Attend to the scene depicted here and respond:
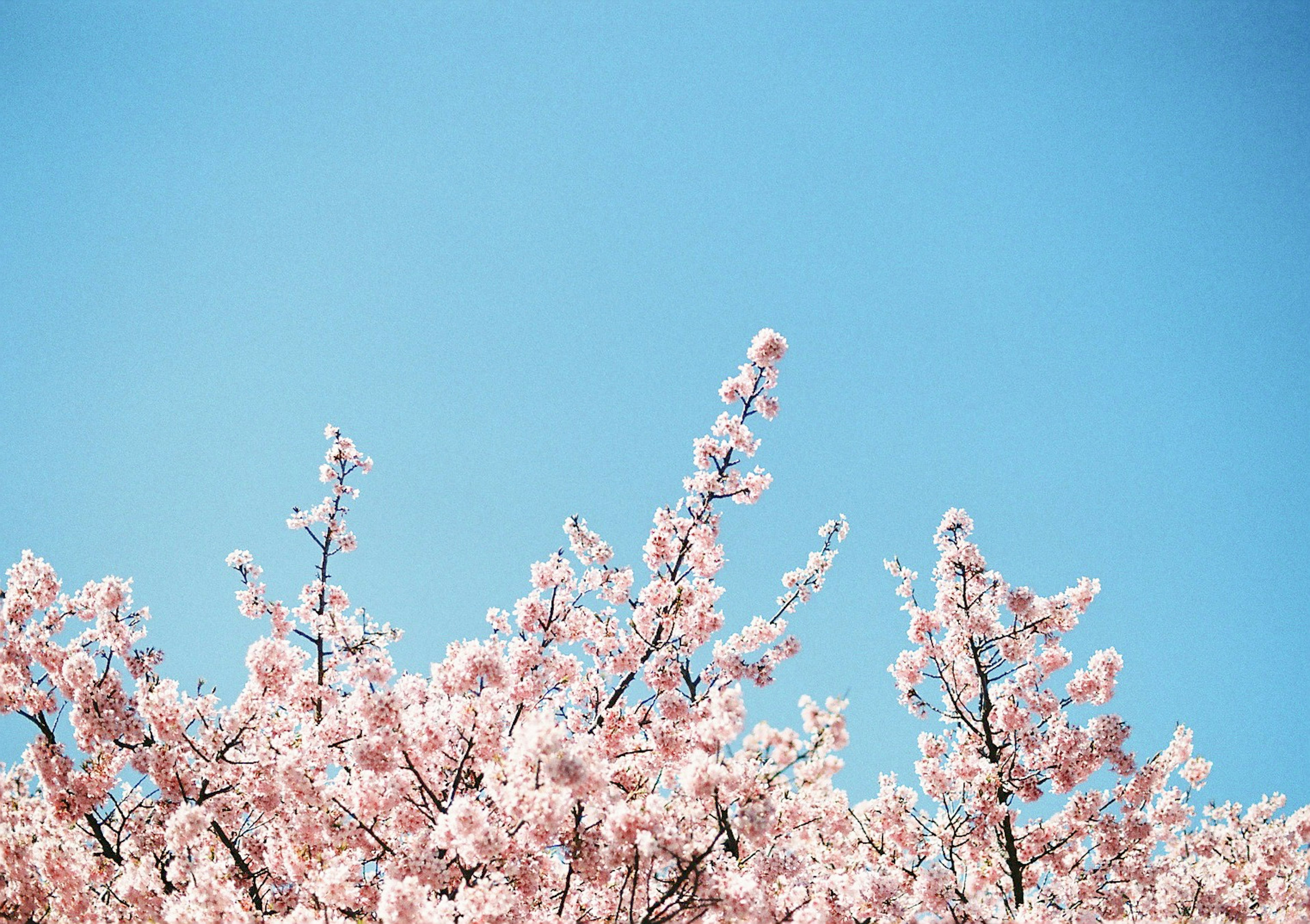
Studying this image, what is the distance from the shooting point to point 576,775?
18.5 ft

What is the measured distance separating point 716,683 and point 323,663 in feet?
17.6

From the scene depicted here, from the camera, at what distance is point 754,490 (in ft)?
35.6

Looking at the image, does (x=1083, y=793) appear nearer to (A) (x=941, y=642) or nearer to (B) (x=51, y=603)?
(A) (x=941, y=642)

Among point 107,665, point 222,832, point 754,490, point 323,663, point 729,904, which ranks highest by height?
point 754,490

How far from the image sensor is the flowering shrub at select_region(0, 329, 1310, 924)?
21.0 feet

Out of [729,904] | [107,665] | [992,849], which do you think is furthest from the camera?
[992,849]

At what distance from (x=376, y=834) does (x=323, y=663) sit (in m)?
2.78

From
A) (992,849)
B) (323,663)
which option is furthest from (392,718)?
(992,849)

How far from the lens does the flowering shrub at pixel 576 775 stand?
21.0ft

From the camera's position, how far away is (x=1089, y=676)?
37.1ft

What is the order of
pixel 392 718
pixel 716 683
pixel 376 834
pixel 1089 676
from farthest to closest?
pixel 1089 676
pixel 716 683
pixel 376 834
pixel 392 718

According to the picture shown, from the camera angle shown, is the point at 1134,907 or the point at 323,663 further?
the point at 1134,907

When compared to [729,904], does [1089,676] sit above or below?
above

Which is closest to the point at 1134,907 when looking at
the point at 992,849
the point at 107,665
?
the point at 992,849
